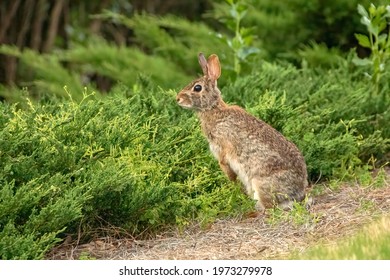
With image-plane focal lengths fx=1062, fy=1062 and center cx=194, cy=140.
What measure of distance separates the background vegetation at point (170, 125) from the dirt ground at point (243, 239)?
14cm

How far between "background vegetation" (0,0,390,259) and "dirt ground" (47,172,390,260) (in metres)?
0.14

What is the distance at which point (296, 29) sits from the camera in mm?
12977

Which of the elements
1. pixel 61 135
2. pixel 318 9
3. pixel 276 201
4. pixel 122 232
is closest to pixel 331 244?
pixel 276 201

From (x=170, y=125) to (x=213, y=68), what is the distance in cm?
67

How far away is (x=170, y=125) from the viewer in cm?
862

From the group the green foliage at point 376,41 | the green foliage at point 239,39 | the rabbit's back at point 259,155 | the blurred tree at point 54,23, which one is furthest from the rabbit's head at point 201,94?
the blurred tree at point 54,23

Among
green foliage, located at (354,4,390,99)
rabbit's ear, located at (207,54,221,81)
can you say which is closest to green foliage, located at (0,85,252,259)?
rabbit's ear, located at (207,54,221,81)

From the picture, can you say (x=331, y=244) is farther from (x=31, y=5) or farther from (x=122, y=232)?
(x=31, y=5)

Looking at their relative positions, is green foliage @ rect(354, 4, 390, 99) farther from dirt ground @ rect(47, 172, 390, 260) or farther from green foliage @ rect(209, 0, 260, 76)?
dirt ground @ rect(47, 172, 390, 260)

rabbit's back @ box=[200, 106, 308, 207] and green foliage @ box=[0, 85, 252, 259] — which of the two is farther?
rabbit's back @ box=[200, 106, 308, 207]

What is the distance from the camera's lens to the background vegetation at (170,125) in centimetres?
696

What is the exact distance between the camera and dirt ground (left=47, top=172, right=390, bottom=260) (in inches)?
268

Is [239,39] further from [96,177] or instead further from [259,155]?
[96,177]

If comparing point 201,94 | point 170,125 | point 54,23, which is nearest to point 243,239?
point 201,94
